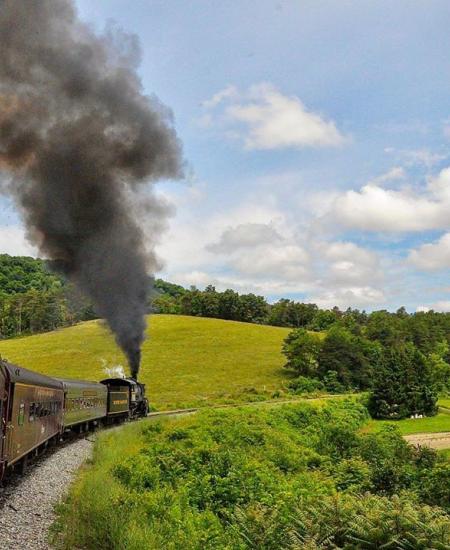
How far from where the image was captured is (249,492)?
15375 millimetres

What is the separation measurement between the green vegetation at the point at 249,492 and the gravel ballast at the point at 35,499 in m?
0.45

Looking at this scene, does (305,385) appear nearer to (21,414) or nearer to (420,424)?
(420,424)

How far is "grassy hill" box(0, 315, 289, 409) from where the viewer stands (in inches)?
2682

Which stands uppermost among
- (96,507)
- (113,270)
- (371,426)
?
(113,270)

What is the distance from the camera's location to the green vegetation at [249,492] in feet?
32.6

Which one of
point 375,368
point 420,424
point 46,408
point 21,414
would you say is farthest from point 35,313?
point 21,414

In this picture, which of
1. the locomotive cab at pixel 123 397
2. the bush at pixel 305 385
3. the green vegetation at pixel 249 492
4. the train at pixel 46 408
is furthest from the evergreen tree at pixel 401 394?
the train at pixel 46 408

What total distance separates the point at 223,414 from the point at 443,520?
2280 cm

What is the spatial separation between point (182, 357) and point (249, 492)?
71568 mm

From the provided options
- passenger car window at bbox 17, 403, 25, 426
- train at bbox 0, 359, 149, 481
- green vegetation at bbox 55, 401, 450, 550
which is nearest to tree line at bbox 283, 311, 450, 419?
green vegetation at bbox 55, 401, 450, 550

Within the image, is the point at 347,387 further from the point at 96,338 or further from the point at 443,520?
the point at 443,520

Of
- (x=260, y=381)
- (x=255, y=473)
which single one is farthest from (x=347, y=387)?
(x=255, y=473)

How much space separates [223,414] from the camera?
105 feet

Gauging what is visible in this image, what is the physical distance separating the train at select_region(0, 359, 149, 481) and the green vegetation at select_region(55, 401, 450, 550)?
1.78 meters
